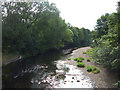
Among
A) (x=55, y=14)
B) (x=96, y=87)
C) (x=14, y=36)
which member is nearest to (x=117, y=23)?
(x=96, y=87)

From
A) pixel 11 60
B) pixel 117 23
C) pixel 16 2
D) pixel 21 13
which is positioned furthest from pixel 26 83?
pixel 16 2

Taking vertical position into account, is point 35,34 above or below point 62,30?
above

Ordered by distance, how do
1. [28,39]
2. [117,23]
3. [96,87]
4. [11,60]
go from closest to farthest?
[117,23], [96,87], [11,60], [28,39]

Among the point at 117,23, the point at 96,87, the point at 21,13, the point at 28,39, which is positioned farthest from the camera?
the point at 21,13

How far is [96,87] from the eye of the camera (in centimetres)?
667

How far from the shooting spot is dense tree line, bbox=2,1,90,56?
38.7ft

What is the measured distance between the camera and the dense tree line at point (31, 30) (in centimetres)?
1180

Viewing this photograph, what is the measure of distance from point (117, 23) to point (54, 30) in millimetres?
8130

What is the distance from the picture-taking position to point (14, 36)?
15.6 metres

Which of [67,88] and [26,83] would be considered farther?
[26,83]

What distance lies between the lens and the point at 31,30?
18.4 m

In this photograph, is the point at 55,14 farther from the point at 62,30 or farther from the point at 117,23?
the point at 117,23

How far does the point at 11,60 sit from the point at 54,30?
392 inches

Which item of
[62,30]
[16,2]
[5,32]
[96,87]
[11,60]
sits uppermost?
[16,2]
